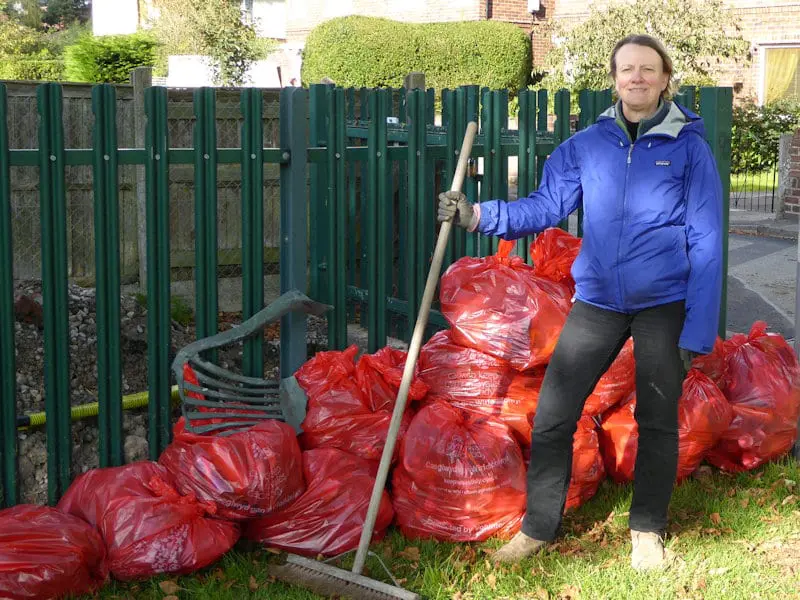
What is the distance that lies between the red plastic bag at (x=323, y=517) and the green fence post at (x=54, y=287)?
80 centimetres

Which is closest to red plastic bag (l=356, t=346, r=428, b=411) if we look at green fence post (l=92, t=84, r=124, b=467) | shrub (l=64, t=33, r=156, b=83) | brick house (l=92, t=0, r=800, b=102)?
green fence post (l=92, t=84, r=124, b=467)

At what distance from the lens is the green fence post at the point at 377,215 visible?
15.9 ft

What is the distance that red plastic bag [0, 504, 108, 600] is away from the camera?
3449mm

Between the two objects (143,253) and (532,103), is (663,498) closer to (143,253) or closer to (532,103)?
(532,103)

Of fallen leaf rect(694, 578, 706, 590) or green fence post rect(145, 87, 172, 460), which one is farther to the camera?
green fence post rect(145, 87, 172, 460)

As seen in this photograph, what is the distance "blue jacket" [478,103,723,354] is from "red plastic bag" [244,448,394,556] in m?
1.09

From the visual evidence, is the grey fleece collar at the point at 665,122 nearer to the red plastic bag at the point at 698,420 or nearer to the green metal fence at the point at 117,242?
the red plastic bag at the point at 698,420

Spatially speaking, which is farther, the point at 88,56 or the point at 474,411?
the point at 88,56

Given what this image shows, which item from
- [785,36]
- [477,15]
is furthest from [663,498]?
[477,15]

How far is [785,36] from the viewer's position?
20.5 m

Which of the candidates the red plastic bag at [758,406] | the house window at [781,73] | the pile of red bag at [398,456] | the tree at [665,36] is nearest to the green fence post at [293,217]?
the pile of red bag at [398,456]

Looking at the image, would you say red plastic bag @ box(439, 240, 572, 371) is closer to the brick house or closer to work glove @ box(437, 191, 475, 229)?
work glove @ box(437, 191, 475, 229)

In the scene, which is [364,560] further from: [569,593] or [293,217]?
[293,217]

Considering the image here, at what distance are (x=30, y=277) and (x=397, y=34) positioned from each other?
16.8 meters
